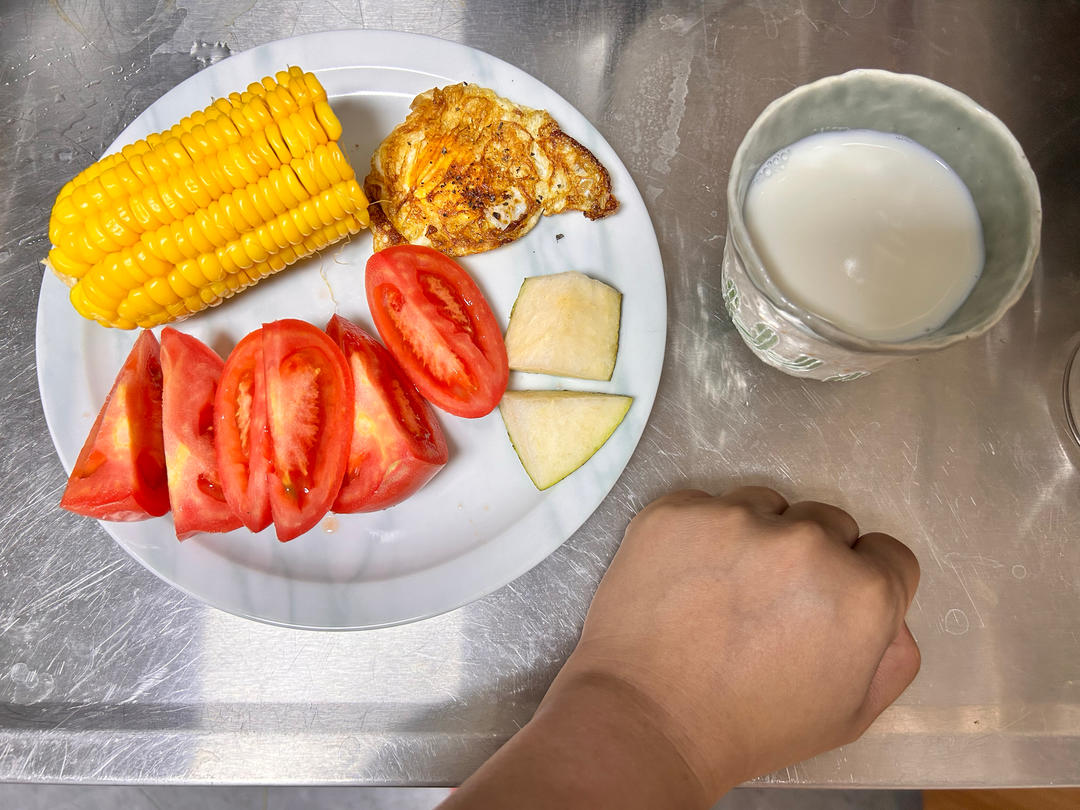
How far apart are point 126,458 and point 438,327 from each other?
23.5 inches

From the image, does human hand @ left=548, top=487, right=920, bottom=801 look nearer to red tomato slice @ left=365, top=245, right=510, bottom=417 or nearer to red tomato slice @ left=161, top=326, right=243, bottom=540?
red tomato slice @ left=365, top=245, right=510, bottom=417

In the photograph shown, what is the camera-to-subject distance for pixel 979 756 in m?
1.34

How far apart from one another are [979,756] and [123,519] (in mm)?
1692

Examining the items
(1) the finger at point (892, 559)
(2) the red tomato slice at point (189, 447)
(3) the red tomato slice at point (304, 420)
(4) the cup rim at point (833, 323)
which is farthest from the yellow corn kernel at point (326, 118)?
(1) the finger at point (892, 559)

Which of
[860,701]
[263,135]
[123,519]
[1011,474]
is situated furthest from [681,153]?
[123,519]

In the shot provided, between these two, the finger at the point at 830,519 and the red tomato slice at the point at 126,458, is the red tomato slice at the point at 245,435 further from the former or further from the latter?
the finger at the point at 830,519

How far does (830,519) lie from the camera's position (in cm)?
121

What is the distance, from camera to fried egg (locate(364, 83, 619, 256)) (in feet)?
4.33

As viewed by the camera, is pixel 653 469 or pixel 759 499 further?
pixel 653 469

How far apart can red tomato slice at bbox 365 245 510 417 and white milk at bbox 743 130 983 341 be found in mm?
518

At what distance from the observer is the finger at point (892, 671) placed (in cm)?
118

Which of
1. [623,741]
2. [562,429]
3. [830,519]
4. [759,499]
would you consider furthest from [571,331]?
[623,741]

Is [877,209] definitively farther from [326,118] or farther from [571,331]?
[326,118]

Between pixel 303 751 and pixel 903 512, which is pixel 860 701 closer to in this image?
pixel 903 512
